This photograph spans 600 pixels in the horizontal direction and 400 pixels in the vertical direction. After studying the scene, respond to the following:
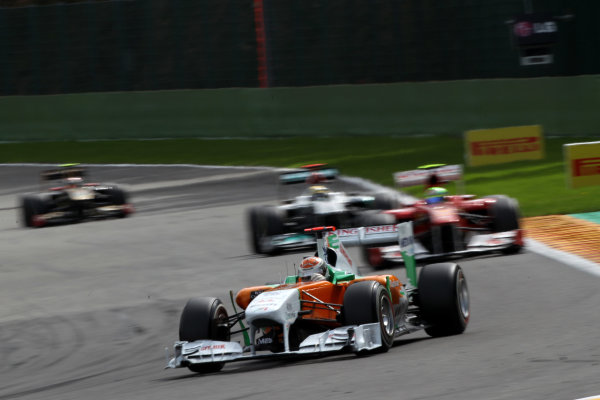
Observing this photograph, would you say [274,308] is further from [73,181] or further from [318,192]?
[73,181]

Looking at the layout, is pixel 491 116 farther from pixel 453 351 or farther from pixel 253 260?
pixel 453 351

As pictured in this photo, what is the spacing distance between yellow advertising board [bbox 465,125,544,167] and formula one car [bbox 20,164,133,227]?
20.1ft

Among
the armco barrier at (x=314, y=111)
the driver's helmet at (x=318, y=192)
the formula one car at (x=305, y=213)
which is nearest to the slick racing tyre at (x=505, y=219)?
the formula one car at (x=305, y=213)

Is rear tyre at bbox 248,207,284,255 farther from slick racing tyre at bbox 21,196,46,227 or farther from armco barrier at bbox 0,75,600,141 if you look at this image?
armco barrier at bbox 0,75,600,141

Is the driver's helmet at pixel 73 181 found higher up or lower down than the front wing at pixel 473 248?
higher up

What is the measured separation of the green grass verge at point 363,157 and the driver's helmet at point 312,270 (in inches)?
324

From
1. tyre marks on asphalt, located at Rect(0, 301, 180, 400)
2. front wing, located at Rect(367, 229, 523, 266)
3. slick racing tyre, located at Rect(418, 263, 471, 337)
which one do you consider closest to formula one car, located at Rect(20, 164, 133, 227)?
front wing, located at Rect(367, 229, 523, 266)

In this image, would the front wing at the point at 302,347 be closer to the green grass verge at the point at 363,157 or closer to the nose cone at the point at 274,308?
the nose cone at the point at 274,308

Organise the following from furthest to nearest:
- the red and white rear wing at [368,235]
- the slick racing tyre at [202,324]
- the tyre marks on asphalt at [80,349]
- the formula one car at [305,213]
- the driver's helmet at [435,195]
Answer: the formula one car at [305,213] < the driver's helmet at [435,195] < the red and white rear wing at [368,235] < the tyre marks on asphalt at [80,349] < the slick racing tyre at [202,324]

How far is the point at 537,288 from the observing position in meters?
12.3

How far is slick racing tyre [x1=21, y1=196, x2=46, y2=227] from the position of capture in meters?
20.6

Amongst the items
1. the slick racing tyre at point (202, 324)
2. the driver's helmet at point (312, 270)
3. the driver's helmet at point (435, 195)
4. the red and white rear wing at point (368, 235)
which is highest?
the driver's helmet at point (435, 195)

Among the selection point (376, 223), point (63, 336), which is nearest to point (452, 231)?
point (376, 223)

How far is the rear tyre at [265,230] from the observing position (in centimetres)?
1609
